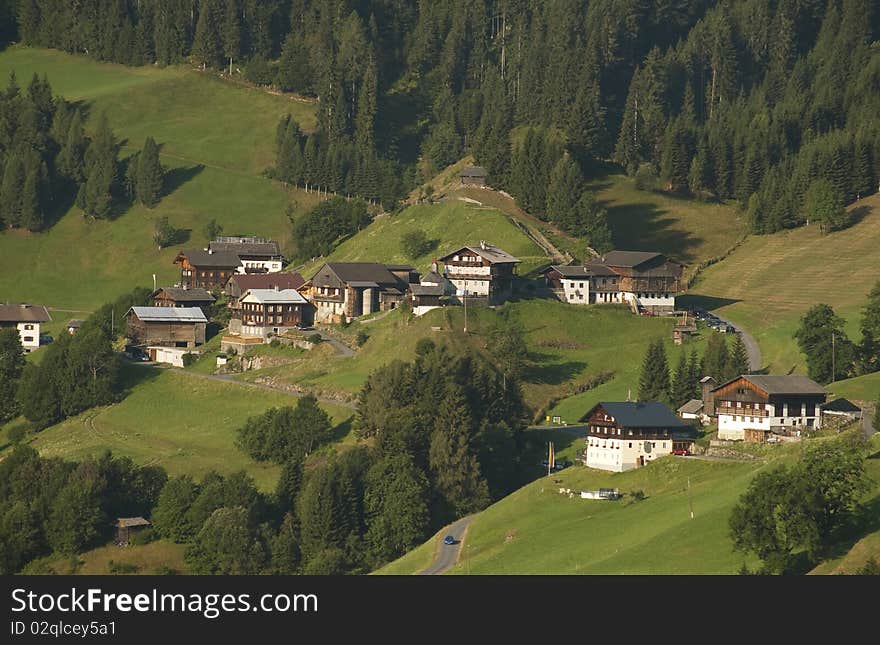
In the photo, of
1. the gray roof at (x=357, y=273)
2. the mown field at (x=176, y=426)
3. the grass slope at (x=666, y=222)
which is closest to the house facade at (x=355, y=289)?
the gray roof at (x=357, y=273)

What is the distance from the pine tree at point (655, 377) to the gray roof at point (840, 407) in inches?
510

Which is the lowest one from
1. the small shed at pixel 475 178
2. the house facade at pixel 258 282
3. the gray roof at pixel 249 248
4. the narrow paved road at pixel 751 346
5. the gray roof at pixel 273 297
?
the narrow paved road at pixel 751 346

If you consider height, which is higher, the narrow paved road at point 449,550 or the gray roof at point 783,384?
the gray roof at point 783,384

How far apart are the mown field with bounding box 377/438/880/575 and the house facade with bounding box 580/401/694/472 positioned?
57.5 inches

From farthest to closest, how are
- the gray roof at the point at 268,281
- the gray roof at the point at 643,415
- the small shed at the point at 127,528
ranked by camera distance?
the gray roof at the point at 268,281 < the small shed at the point at 127,528 < the gray roof at the point at 643,415

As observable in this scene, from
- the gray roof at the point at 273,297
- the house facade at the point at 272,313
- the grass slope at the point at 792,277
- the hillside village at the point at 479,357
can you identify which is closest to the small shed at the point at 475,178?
the hillside village at the point at 479,357

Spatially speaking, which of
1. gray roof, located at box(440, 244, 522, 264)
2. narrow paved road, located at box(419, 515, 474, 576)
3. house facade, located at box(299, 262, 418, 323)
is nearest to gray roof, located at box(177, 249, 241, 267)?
house facade, located at box(299, 262, 418, 323)

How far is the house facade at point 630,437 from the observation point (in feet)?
323

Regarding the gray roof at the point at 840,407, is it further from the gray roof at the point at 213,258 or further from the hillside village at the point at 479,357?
the gray roof at the point at 213,258

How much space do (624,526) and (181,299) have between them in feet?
248

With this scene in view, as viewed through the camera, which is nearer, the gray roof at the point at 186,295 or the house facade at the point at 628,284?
the house facade at the point at 628,284

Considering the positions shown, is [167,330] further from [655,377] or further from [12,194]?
[12,194]

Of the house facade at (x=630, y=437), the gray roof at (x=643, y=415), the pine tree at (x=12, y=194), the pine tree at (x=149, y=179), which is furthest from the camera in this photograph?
the pine tree at (x=149, y=179)

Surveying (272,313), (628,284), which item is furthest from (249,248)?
(628,284)
